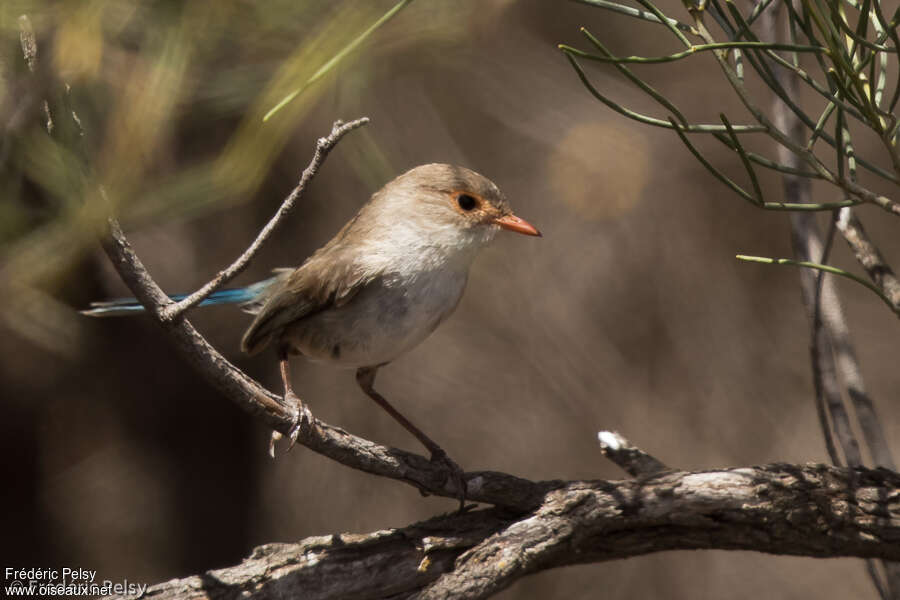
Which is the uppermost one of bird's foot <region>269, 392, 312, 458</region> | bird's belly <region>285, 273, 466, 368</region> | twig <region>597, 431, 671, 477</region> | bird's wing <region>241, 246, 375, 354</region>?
bird's wing <region>241, 246, 375, 354</region>

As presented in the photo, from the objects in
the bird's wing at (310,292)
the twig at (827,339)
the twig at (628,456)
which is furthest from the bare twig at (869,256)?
the bird's wing at (310,292)

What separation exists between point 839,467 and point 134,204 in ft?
7.19

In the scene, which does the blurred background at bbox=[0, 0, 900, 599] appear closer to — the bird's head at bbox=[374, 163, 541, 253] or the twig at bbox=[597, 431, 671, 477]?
the bird's head at bbox=[374, 163, 541, 253]

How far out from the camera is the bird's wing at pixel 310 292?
350 cm

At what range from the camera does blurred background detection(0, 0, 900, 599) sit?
5586mm

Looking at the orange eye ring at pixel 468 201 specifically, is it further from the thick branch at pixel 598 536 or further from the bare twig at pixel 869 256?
the bare twig at pixel 869 256

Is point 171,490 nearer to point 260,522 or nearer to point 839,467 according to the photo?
point 260,522

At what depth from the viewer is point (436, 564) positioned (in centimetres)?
290

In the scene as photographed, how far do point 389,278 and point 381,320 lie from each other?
0.15 meters

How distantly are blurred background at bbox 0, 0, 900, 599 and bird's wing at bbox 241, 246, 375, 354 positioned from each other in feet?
5.69

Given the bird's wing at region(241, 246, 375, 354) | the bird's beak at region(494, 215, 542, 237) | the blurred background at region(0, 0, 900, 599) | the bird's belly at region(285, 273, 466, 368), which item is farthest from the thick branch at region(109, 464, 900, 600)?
the blurred background at region(0, 0, 900, 599)

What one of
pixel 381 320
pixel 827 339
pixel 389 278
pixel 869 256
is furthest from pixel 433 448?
pixel 869 256

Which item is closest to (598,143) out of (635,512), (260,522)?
(260,522)

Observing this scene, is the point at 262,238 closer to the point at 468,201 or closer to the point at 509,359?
the point at 468,201
